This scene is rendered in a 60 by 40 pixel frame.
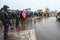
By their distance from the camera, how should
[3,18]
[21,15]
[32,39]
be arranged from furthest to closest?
[21,15] < [32,39] < [3,18]

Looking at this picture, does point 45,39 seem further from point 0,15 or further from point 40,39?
point 0,15

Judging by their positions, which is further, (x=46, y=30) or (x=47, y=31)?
(x=46, y=30)

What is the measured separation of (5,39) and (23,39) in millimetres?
1209

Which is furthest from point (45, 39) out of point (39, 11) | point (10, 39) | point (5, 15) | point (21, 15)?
point (39, 11)

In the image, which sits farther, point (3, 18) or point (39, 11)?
point (39, 11)

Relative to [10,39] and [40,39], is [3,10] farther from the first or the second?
[40,39]

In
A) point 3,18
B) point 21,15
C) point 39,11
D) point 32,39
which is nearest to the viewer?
point 3,18

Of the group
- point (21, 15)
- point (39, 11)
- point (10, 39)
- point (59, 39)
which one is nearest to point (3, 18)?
point (10, 39)

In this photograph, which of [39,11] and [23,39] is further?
[39,11]

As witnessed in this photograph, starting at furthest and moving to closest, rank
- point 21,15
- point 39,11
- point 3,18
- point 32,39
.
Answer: point 39,11
point 21,15
point 32,39
point 3,18

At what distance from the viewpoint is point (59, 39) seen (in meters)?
11.1

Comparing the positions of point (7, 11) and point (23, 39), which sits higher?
point (7, 11)

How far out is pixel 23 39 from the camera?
11.1m

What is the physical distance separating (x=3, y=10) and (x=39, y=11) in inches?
2314
